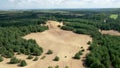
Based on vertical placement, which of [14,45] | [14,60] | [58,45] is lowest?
[58,45]

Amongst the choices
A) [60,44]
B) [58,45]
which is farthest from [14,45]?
[60,44]

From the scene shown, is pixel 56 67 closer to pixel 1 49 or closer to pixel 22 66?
pixel 22 66

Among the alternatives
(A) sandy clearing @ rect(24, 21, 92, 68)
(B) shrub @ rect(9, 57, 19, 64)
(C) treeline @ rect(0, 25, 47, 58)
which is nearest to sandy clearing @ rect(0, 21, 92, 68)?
(A) sandy clearing @ rect(24, 21, 92, 68)

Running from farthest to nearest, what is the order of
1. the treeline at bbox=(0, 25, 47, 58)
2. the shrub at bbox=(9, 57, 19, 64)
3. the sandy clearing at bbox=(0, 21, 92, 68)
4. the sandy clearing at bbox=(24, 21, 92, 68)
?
the treeline at bbox=(0, 25, 47, 58) < the sandy clearing at bbox=(24, 21, 92, 68) < the sandy clearing at bbox=(0, 21, 92, 68) < the shrub at bbox=(9, 57, 19, 64)

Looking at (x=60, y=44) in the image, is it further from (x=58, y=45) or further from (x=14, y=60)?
(x=14, y=60)

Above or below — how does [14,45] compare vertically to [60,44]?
above

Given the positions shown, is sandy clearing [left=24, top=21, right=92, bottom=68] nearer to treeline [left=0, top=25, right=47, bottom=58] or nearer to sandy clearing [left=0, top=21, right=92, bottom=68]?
sandy clearing [left=0, top=21, right=92, bottom=68]

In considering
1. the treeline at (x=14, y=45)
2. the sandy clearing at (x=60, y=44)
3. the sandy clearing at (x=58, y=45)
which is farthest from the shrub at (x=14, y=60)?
the treeline at (x=14, y=45)

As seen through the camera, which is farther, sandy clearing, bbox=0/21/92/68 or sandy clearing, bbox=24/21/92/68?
sandy clearing, bbox=24/21/92/68

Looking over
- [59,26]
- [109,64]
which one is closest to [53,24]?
[59,26]
